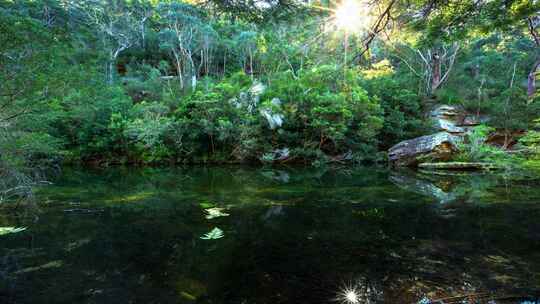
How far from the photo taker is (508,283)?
2.55 metres

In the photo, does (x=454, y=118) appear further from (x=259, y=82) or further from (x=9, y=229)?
(x=9, y=229)

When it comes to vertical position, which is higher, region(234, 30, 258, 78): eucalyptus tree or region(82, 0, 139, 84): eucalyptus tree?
region(82, 0, 139, 84): eucalyptus tree

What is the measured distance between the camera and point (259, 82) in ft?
71.5

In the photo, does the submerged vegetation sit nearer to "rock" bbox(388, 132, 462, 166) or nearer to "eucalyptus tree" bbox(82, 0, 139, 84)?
"eucalyptus tree" bbox(82, 0, 139, 84)

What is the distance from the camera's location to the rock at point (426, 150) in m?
14.9

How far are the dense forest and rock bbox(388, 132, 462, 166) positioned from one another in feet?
2.57

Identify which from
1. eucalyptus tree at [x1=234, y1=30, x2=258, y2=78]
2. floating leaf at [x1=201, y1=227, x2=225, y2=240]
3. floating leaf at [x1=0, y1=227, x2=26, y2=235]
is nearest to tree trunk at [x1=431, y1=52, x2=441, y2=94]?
eucalyptus tree at [x1=234, y1=30, x2=258, y2=78]

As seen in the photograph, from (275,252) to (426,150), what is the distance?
46.8 feet

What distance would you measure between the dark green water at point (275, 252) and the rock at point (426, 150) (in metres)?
9.20

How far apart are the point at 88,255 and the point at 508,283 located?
4146 millimetres

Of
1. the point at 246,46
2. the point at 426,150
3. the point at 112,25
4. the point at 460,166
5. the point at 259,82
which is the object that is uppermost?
the point at 112,25

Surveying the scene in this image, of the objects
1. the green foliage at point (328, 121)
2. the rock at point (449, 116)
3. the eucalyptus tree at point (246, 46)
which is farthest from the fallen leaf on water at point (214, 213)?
the eucalyptus tree at point (246, 46)

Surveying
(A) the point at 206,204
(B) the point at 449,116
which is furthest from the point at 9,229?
(B) the point at 449,116

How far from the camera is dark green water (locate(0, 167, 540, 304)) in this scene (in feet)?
8.18
